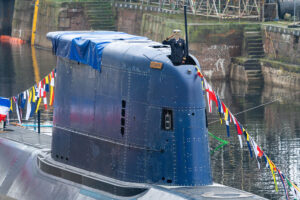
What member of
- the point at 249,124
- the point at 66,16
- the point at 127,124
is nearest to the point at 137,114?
the point at 127,124

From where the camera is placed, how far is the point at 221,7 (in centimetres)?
6475

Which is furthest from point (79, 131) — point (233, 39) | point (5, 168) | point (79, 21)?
point (79, 21)

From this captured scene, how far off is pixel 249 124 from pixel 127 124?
80.1 feet

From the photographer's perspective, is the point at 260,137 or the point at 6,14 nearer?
the point at 260,137

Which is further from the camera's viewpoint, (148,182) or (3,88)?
(3,88)

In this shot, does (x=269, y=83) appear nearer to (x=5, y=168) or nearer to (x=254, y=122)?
(x=254, y=122)

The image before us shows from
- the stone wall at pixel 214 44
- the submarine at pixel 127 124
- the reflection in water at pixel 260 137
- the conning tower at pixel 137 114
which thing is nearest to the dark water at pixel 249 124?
the reflection in water at pixel 260 137

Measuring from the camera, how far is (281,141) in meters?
39.0

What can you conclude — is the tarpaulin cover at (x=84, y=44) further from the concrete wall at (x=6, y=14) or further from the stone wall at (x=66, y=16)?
the concrete wall at (x=6, y=14)

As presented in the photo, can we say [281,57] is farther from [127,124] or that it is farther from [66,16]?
[127,124]

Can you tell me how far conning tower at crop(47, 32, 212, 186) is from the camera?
742 inches

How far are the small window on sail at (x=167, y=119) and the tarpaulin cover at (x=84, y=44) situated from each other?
2.48 m

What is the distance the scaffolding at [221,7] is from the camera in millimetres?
61062

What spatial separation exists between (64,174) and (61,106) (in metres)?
1.86
